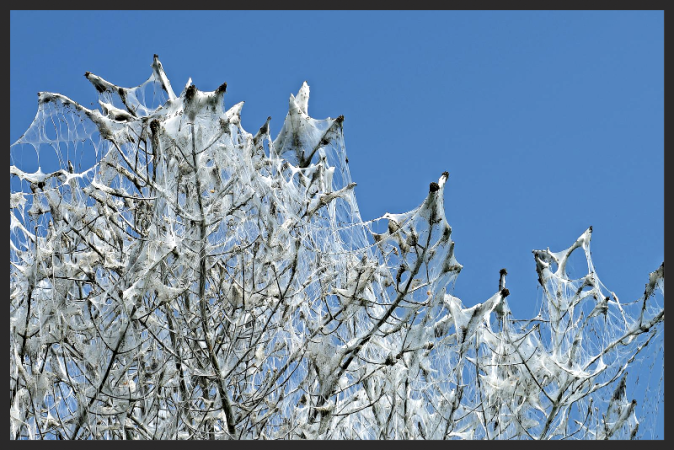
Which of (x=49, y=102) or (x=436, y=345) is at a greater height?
(x=49, y=102)

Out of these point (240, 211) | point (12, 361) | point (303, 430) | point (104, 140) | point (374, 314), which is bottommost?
point (303, 430)

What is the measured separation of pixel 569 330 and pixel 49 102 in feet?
13.4

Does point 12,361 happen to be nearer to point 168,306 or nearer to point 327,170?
point 168,306

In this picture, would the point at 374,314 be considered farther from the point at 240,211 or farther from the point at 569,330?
the point at 569,330

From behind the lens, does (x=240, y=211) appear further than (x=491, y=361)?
No

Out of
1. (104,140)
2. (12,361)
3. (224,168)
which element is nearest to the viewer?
(12,361)

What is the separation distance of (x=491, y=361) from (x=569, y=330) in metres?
0.63

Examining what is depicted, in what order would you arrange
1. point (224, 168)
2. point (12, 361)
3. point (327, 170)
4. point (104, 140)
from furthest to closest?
1. point (327, 170)
2. point (104, 140)
3. point (224, 168)
4. point (12, 361)

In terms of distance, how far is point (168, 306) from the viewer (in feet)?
17.2

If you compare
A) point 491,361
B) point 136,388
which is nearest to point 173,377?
point 136,388

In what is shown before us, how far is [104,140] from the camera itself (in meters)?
5.80

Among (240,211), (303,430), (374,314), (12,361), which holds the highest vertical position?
(240,211)

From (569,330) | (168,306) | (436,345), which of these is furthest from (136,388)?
(569,330)

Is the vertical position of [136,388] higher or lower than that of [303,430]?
higher
